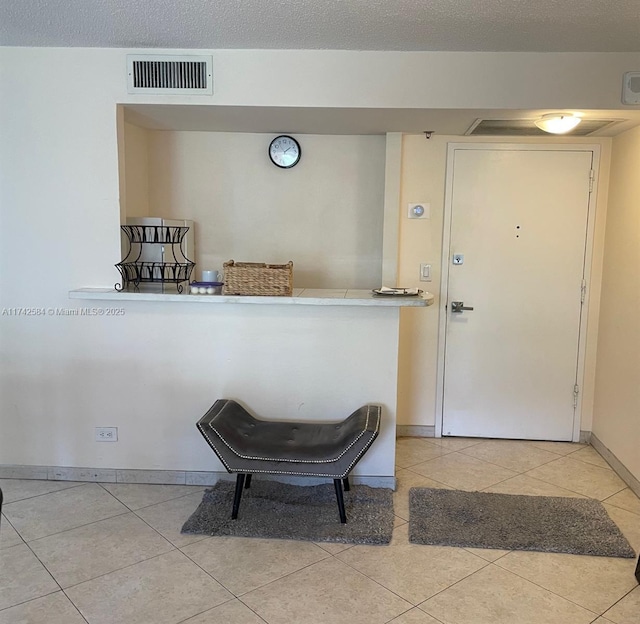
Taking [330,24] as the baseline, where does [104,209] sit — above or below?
below

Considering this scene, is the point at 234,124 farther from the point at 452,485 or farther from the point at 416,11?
the point at 452,485

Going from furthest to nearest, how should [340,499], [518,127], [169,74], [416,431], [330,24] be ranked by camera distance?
[416,431]
[518,127]
[169,74]
[340,499]
[330,24]

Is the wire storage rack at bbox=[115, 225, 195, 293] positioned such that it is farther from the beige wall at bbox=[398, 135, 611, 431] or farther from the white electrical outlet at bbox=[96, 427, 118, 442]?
the beige wall at bbox=[398, 135, 611, 431]

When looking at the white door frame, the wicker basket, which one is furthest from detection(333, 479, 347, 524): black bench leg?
the white door frame

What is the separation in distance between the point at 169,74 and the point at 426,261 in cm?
200

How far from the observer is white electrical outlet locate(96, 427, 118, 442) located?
3264 mm

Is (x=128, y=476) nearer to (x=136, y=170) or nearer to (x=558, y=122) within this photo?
(x=136, y=170)

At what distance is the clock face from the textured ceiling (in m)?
0.92

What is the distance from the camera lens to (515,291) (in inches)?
155

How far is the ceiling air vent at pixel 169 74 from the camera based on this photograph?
9.71 ft

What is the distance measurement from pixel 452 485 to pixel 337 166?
2151 mm

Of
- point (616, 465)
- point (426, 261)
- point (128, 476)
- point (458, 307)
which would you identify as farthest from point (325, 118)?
point (616, 465)

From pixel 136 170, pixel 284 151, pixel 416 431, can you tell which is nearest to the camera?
pixel 136 170

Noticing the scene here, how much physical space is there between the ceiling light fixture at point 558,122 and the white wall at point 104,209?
15 cm
